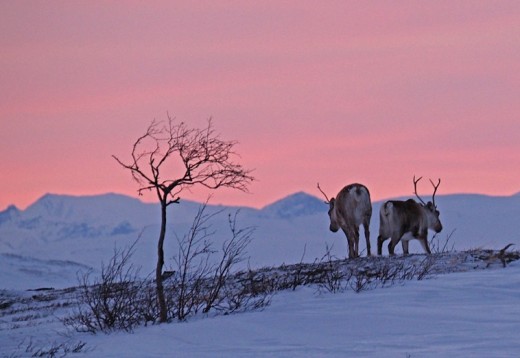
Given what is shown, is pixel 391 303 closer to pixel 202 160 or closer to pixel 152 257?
Result: pixel 202 160

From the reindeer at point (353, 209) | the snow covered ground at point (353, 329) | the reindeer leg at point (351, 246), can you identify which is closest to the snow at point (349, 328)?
the snow covered ground at point (353, 329)

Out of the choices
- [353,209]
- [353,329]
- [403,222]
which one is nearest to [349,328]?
[353,329]

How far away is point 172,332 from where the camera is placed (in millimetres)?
12320

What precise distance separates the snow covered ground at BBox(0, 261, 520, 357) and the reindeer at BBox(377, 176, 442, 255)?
6.73 metres

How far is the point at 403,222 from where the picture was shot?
2214 centimetres

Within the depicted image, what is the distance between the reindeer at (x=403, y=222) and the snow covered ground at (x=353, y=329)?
673 cm

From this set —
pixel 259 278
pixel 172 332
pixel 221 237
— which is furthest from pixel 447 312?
pixel 221 237

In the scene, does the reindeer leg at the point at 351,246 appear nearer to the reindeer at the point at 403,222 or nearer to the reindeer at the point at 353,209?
the reindeer at the point at 353,209

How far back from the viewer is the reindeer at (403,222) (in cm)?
2200

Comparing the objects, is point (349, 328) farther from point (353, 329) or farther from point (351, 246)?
point (351, 246)

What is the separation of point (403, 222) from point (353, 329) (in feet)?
35.6

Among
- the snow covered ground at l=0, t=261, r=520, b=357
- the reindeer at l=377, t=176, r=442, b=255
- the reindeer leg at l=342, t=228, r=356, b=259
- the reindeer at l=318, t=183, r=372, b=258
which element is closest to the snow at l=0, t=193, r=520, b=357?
the snow covered ground at l=0, t=261, r=520, b=357

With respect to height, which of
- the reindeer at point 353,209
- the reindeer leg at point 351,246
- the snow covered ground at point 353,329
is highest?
the reindeer at point 353,209

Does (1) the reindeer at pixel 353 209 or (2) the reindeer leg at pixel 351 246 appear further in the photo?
(1) the reindeer at pixel 353 209
